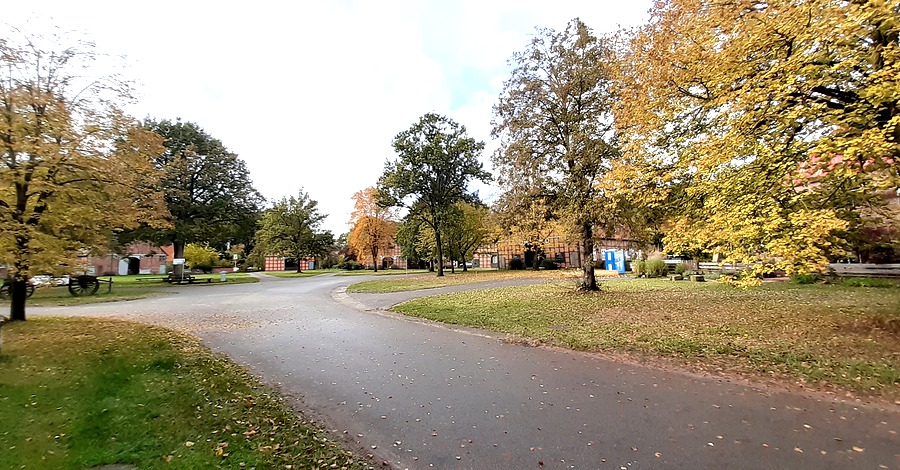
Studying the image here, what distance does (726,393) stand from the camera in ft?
16.0

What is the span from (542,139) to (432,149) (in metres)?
16.5

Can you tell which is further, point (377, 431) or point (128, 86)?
point (128, 86)

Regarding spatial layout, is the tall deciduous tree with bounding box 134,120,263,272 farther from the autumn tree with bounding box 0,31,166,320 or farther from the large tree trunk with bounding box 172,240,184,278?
the autumn tree with bounding box 0,31,166,320

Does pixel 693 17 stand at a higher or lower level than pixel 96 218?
higher

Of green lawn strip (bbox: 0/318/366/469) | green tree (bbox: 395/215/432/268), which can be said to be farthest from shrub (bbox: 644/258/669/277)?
green lawn strip (bbox: 0/318/366/469)

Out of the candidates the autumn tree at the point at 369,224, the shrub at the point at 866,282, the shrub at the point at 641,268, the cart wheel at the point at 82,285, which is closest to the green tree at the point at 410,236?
the autumn tree at the point at 369,224

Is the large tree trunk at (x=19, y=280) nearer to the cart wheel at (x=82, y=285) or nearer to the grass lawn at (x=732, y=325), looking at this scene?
the grass lawn at (x=732, y=325)

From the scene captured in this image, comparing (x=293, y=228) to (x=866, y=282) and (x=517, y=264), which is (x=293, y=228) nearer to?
(x=517, y=264)

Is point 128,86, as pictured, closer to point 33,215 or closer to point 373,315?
point 33,215

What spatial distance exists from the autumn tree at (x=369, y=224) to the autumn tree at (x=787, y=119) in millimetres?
39016

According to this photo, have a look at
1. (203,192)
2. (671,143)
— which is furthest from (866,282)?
(203,192)

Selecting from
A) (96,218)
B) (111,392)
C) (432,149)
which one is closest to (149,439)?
(111,392)

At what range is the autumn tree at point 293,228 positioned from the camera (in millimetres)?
45438

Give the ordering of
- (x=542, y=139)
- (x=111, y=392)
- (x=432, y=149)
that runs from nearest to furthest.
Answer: (x=111, y=392), (x=542, y=139), (x=432, y=149)
